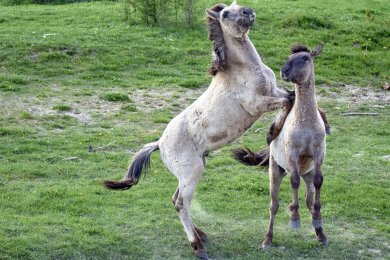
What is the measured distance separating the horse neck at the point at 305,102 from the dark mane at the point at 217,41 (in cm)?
87

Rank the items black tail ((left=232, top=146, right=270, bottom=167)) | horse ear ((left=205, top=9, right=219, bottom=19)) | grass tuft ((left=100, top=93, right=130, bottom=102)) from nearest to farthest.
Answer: horse ear ((left=205, top=9, right=219, bottom=19)), black tail ((left=232, top=146, right=270, bottom=167)), grass tuft ((left=100, top=93, right=130, bottom=102))

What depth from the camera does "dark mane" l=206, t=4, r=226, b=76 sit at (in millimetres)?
8734

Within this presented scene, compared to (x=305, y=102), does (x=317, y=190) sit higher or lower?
lower

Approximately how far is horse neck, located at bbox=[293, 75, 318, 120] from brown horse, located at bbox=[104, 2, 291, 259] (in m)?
0.16

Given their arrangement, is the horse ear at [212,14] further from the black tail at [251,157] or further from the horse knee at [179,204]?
the horse knee at [179,204]

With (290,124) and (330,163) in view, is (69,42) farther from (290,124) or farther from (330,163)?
(290,124)

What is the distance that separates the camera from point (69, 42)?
17.8 m

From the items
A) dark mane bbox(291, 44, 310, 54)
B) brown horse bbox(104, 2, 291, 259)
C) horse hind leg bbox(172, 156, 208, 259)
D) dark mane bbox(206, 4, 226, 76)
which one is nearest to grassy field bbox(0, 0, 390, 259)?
horse hind leg bbox(172, 156, 208, 259)

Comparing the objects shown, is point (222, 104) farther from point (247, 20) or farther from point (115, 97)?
point (115, 97)

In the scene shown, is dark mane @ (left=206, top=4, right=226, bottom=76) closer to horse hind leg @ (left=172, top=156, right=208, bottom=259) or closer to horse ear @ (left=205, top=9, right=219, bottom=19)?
horse ear @ (left=205, top=9, right=219, bottom=19)

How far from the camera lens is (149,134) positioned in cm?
1330

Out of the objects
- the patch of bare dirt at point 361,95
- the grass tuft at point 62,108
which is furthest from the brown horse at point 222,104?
the patch of bare dirt at point 361,95

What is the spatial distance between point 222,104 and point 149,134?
4.81 m

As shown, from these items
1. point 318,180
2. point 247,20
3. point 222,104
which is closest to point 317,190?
point 318,180
